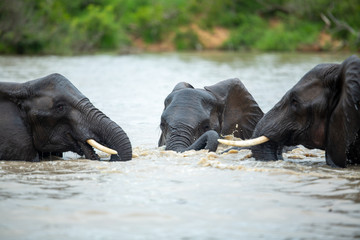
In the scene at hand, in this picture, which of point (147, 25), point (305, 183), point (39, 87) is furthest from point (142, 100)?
point (147, 25)

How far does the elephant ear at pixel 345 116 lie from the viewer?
23.7 ft

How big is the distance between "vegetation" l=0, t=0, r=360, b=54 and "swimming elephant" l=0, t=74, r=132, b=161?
33.0 metres

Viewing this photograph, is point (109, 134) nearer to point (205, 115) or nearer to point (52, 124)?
point (52, 124)

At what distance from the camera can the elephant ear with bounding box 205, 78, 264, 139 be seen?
9.80m

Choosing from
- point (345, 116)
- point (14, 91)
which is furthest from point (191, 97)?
point (345, 116)

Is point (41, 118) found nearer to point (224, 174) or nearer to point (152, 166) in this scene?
point (152, 166)

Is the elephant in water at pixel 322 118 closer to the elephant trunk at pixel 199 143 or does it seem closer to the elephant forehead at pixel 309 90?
the elephant forehead at pixel 309 90

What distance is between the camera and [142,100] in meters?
18.2

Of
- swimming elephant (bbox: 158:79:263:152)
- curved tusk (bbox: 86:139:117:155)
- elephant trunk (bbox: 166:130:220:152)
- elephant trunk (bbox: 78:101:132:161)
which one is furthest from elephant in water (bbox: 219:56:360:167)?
curved tusk (bbox: 86:139:117:155)

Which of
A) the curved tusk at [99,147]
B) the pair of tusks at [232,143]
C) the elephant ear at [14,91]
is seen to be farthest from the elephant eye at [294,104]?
the elephant ear at [14,91]

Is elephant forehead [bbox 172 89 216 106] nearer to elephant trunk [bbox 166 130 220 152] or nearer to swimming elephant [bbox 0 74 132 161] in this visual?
elephant trunk [bbox 166 130 220 152]

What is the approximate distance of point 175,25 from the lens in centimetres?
6034

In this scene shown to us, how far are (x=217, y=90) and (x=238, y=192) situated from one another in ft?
11.4

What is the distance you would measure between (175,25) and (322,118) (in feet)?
175
